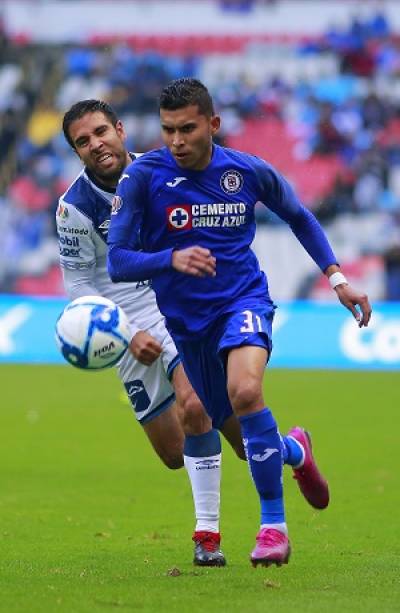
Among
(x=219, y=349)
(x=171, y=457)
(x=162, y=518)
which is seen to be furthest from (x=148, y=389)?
(x=219, y=349)

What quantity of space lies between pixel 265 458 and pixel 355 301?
0.93m

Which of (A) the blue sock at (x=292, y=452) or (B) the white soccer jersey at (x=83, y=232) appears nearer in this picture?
(A) the blue sock at (x=292, y=452)

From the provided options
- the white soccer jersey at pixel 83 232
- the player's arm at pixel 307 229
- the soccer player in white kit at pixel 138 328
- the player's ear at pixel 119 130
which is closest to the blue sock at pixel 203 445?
the soccer player in white kit at pixel 138 328

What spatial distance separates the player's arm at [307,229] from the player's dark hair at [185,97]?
0.44 metres

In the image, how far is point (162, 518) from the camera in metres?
8.84

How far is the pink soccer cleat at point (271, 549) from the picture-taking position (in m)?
6.23

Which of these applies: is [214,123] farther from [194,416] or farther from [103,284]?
[103,284]

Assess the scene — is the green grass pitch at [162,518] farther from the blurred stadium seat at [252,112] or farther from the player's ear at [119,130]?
the blurred stadium seat at [252,112]

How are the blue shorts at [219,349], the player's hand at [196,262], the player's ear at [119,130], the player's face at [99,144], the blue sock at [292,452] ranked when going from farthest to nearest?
the player's ear at [119,130]
the player's face at [99,144]
the blue sock at [292,452]
the blue shorts at [219,349]
the player's hand at [196,262]

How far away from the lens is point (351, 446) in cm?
1307

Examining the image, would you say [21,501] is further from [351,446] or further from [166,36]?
[166,36]

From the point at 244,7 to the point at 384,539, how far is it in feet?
91.9

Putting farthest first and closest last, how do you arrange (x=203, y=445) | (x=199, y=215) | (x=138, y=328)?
(x=138, y=328), (x=203, y=445), (x=199, y=215)

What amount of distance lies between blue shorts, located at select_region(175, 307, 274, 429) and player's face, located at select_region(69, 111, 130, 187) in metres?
1.24
